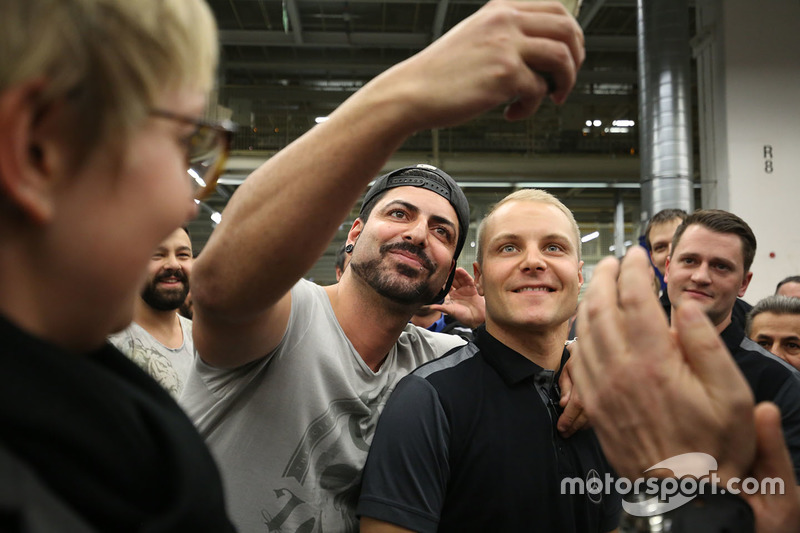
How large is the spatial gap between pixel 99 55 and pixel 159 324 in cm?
307

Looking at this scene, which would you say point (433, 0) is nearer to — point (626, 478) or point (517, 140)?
point (517, 140)

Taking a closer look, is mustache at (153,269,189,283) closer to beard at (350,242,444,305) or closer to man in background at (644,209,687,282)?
beard at (350,242,444,305)

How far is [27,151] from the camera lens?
0.55 m

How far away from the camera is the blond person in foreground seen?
881mm

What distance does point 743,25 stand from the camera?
7273 millimetres

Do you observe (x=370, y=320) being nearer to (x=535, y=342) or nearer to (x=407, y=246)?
(x=407, y=246)

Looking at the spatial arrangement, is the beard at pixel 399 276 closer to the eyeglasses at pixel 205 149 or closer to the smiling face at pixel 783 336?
the eyeglasses at pixel 205 149

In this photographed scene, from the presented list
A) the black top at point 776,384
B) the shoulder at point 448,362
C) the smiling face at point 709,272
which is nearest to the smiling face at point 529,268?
the shoulder at point 448,362

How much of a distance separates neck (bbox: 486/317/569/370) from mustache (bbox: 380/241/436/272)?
298 mm

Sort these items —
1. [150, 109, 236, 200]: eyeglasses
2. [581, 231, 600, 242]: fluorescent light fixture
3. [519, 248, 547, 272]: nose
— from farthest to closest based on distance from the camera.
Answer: [581, 231, 600, 242]: fluorescent light fixture → [519, 248, 547, 272]: nose → [150, 109, 236, 200]: eyeglasses

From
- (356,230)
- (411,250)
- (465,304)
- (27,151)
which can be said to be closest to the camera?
(27,151)

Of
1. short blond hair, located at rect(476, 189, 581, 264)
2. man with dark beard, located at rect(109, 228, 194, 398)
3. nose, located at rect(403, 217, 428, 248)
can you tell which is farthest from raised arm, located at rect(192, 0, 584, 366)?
man with dark beard, located at rect(109, 228, 194, 398)

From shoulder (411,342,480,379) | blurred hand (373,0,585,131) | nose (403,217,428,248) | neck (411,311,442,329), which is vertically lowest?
neck (411,311,442,329)

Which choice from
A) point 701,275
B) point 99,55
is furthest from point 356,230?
point 701,275
